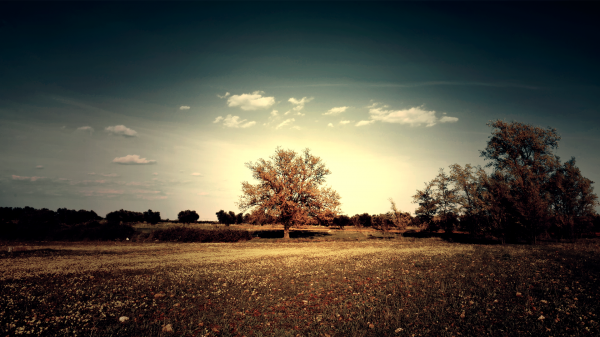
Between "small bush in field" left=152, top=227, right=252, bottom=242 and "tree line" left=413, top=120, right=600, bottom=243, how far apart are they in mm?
40080

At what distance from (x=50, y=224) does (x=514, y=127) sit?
81.3 meters

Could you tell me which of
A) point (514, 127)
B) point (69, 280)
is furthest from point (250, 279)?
point (514, 127)

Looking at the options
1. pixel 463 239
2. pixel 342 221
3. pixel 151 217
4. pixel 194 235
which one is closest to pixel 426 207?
pixel 463 239

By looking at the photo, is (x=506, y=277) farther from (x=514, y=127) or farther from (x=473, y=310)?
(x=514, y=127)

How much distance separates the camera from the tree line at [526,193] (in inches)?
1357

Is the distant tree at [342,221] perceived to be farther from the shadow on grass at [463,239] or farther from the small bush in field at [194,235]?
the small bush in field at [194,235]

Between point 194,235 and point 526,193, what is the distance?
50.3m

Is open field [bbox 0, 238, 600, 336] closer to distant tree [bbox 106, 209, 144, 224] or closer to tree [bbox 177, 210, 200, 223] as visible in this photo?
distant tree [bbox 106, 209, 144, 224]

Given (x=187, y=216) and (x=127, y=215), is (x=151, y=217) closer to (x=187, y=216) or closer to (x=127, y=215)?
(x=127, y=215)

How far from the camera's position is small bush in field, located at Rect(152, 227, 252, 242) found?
1788 inches

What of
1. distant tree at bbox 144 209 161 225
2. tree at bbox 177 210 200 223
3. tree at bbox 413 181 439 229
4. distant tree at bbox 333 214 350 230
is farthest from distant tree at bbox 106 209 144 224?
tree at bbox 413 181 439 229

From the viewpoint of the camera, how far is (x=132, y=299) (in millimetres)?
10141

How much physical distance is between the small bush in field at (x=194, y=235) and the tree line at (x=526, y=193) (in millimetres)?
40080

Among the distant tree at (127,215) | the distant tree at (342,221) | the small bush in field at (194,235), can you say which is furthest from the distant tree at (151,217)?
the small bush in field at (194,235)
